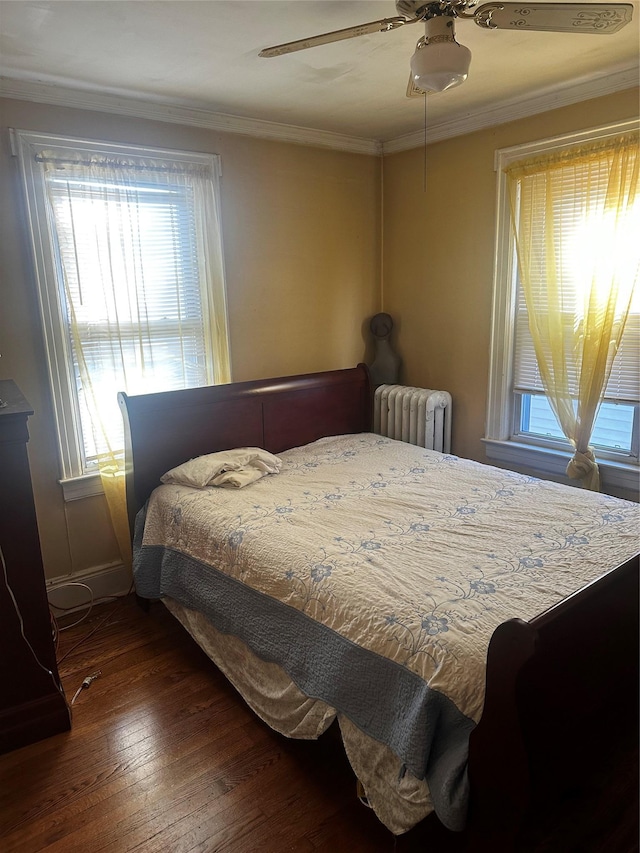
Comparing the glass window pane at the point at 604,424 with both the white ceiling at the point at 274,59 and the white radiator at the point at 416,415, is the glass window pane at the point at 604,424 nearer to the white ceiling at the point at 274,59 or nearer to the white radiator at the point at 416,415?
the white radiator at the point at 416,415

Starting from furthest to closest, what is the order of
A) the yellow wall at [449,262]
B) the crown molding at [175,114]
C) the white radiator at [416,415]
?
the white radiator at [416,415], the yellow wall at [449,262], the crown molding at [175,114]

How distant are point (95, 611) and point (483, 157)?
3.19 metres

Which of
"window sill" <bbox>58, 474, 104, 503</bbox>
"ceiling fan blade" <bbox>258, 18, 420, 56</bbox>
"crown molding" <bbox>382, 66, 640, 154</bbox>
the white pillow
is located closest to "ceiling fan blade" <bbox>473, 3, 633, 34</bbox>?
"ceiling fan blade" <bbox>258, 18, 420, 56</bbox>

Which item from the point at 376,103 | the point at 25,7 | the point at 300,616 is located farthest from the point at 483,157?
the point at 300,616

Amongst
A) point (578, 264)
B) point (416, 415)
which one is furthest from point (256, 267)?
point (578, 264)

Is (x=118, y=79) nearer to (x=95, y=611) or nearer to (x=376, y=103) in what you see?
(x=376, y=103)

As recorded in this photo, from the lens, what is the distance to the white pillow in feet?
8.74

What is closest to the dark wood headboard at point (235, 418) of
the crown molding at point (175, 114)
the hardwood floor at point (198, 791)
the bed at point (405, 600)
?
the bed at point (405, 600)

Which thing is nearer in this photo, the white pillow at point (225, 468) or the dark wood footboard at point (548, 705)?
the dark wood footboard at point (548, 705)

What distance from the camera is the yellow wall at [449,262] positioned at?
3.14m

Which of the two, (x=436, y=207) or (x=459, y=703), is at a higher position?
(x=436, y=207)

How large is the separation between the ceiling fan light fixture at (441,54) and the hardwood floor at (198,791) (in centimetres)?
193

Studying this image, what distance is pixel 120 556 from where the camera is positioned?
9.95 ft

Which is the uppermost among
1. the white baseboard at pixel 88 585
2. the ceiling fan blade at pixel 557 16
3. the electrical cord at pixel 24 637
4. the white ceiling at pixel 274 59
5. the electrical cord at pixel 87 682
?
the white ceiling at pixel 274 59
